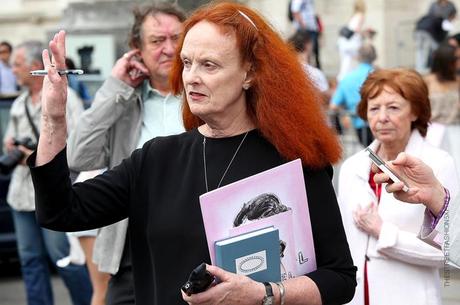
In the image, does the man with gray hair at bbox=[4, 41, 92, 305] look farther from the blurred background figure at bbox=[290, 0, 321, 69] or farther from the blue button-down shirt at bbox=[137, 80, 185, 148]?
the blurred background figure at bbox=[290, 0, 321, 69]

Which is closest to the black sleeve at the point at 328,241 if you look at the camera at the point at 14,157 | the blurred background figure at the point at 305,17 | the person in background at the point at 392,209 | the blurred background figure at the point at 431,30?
the person in background at the point at 392,209

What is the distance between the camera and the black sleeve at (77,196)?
348 cm

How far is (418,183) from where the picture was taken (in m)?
3.91

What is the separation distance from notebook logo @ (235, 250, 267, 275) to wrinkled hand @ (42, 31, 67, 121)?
688mm

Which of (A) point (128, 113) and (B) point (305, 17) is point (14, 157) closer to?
(A) point (128, 113)

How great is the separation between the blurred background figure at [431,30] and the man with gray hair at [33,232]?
1283 cm

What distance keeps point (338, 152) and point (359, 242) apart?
58.2 inches

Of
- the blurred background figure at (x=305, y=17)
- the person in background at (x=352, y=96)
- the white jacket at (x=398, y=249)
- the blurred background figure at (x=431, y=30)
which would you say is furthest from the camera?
the blurred background figure at (x=431, y=30)

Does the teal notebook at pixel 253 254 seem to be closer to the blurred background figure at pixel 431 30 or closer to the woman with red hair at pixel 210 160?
the woman with red hair at pixel 210 160

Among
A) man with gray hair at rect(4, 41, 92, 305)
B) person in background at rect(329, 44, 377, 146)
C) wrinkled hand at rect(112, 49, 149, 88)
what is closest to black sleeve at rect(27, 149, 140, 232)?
wrinkled hand at rect(112, 49, 149, 88)

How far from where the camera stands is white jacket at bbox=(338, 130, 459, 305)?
16.0 ft

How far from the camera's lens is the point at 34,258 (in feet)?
27.3

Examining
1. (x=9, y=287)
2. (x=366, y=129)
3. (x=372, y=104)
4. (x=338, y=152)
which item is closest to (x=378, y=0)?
(x=366, y=129)

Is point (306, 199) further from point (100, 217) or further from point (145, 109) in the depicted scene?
point (145, 109)
